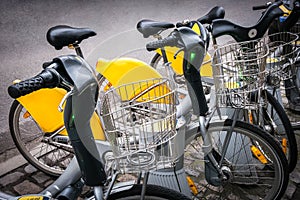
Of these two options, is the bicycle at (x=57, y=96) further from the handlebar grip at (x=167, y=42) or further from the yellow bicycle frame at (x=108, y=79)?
the handlebar grip at (x=167, y=42)

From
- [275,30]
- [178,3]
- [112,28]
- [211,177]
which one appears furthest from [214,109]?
[178,3]

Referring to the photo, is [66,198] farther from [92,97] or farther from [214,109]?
[214,109]

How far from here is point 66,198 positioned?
5.76 ft

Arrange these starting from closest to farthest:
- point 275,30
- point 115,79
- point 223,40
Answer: point 115,79 → point 275,30 → point 223,40


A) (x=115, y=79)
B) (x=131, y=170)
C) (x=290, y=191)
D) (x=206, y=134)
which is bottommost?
(x=290, y=191)

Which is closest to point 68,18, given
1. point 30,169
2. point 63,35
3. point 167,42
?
point 30,169

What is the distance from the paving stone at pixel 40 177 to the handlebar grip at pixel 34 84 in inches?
79.5

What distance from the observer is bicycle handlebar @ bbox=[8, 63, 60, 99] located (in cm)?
113

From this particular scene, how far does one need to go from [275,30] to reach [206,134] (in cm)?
154

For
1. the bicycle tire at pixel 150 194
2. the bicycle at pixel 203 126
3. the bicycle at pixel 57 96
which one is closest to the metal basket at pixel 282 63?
the bicycle at pixel 203 126

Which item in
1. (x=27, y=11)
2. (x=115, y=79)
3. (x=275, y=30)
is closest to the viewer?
(x=115, y=79)

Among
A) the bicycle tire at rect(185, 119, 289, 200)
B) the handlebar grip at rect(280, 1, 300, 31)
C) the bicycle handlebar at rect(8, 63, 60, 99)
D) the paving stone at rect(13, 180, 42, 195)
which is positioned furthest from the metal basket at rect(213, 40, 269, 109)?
the paving stone at rect(13, 180, 42, 195)

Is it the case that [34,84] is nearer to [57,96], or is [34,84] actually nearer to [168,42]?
[168,42]

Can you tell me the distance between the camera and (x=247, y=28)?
2.07 metres
